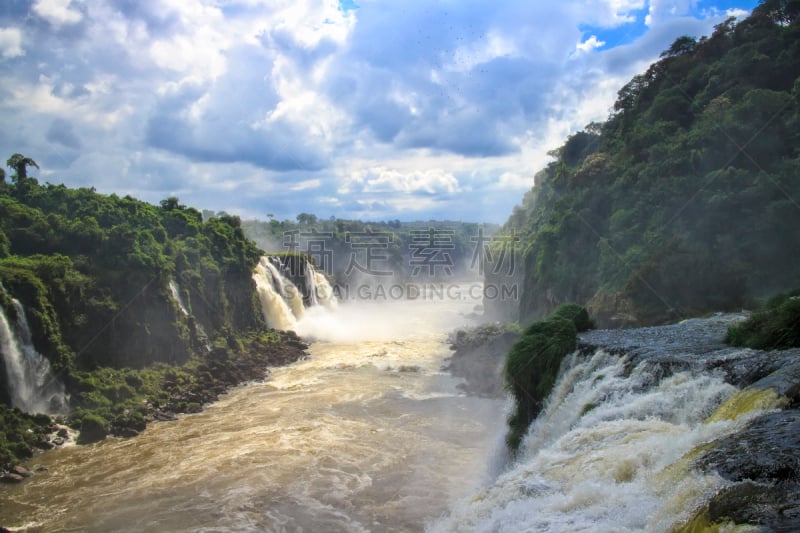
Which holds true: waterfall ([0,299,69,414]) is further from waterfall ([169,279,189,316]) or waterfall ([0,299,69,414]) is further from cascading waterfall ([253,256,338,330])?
cascading waterfall ([253,256,338,330])

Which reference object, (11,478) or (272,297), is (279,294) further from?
(11,478)

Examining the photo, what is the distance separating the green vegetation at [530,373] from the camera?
1414 centimetres

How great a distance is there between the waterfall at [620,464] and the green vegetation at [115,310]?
670 inches

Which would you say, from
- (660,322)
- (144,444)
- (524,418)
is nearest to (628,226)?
(660,322)

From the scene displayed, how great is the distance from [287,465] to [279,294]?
29.0 meters

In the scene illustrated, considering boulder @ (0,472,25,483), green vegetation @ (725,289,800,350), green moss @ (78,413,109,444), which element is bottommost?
boulder @ (0,472,25,483)

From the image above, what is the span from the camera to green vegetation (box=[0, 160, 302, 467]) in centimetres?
2181

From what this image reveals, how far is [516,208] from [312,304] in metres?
41.7

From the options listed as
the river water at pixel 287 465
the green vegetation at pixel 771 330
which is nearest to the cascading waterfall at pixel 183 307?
the river water at pixel 287 465

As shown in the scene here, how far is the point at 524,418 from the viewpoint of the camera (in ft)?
46.7

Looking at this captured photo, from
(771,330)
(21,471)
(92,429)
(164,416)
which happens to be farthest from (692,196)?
(21,471)

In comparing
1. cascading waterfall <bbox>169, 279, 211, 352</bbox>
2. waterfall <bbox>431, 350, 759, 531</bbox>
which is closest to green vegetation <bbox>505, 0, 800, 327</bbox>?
waterfall <bbox>431, 350, 759, 531</bbox>

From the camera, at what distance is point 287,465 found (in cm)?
1717

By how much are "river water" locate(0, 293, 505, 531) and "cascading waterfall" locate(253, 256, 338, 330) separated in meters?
14.3
